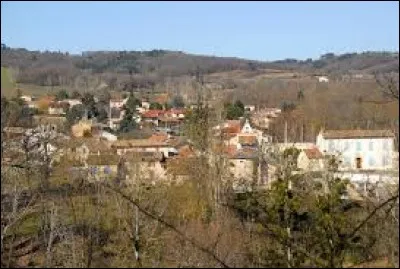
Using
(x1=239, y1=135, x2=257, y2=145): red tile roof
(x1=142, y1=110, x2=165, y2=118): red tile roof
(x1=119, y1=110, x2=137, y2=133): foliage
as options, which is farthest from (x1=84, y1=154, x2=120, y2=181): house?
(x1=142, y1=110, x2=165, y2=118): red tile roof

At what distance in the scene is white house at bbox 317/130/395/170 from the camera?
31625 mm

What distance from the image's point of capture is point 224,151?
68.9 ft

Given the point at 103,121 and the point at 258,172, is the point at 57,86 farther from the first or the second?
the point at 258,172

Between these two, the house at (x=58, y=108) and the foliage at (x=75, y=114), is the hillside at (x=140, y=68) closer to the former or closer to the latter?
the house at (x=58, y=108)

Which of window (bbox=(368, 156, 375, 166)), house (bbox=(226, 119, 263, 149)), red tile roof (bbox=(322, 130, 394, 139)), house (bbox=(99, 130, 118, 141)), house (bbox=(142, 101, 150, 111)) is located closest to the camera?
red tile roof (bbox=(322, 130, 394, 139))

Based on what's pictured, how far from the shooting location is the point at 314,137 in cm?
3959

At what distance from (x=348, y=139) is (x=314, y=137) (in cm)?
613

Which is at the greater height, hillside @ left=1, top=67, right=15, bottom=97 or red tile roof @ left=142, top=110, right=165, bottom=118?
hillside @ left=1, top=67, right=15, bottom=97

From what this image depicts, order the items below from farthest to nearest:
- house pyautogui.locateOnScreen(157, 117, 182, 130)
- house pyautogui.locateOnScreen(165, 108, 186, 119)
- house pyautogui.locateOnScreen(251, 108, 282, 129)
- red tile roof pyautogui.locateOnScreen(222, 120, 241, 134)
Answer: house pyautogui.locateOnScreen(165, 108, 186, 119), house pyautogui.locateOnScreen(157, 117, 182, 130), house pyautogui.locateOnScreen(251, 108, 282, 129), red tile roof pyautogui.locateOnScreen(222, 120, 241, 134)

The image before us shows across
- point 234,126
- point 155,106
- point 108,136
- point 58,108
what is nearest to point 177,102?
point 155,106

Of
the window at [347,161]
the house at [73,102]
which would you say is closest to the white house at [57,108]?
the house at [73,102]

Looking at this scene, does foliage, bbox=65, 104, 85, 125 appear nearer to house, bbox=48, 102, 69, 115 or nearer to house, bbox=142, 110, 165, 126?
house, bbox=48, 102, 69, 115

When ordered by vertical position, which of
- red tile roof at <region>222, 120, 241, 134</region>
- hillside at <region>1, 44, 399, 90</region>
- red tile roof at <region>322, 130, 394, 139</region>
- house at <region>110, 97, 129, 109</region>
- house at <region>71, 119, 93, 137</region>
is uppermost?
hillside at <region>1, 44, 399, 90</region>

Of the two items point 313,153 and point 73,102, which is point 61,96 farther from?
point 313,153
